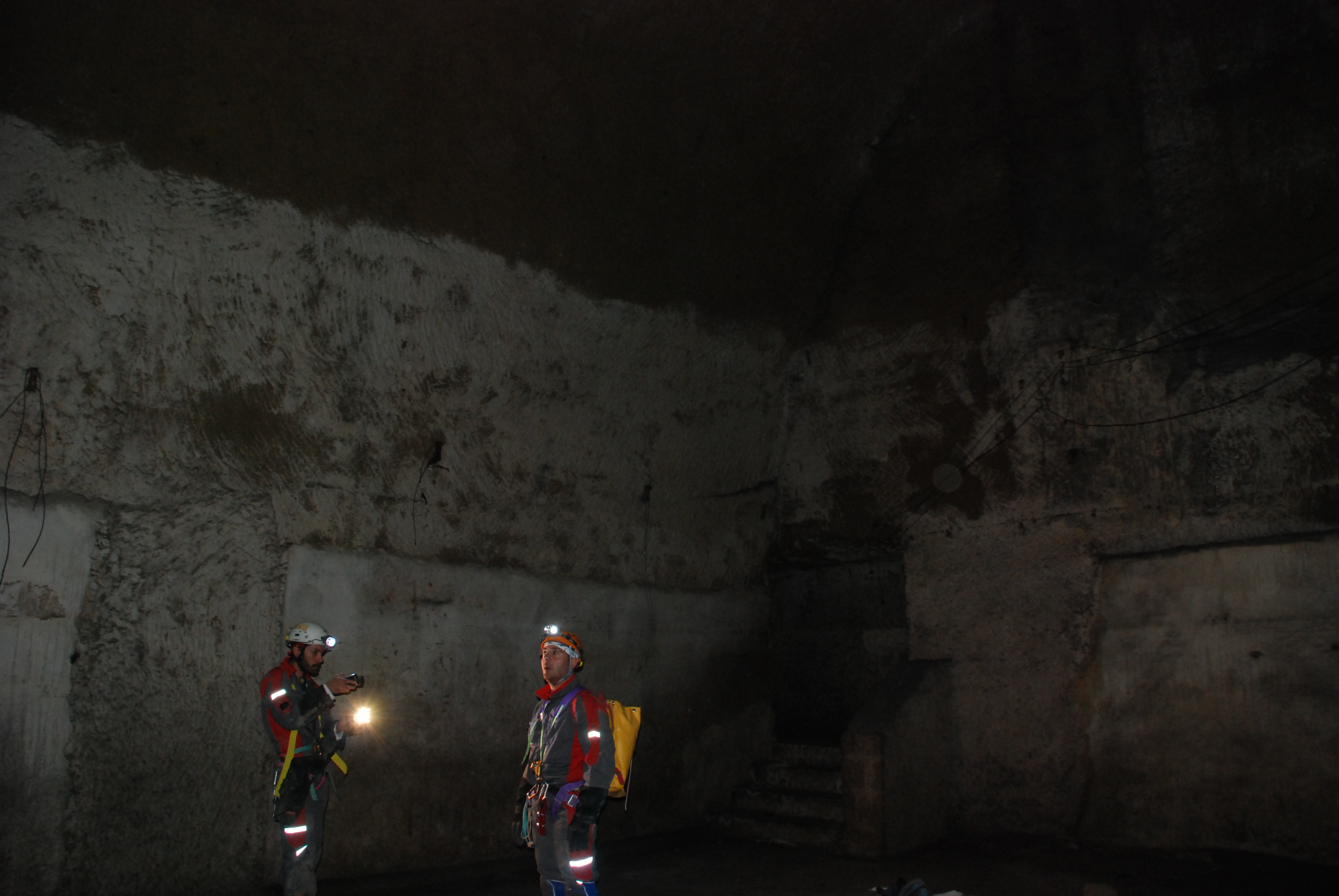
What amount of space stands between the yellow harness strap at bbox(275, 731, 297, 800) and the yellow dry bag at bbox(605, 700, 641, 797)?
1806 millimetres

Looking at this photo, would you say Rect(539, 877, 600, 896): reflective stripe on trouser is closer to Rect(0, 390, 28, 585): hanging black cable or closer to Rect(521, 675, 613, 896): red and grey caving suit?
Rect(521, 675, 613, 896): red and grey caving suit

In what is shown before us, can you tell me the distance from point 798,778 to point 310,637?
15.6ft

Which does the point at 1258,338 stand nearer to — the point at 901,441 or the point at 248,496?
the point at 901,441

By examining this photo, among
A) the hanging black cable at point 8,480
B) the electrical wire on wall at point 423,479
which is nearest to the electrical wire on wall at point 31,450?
the hanging black cable at point 8,480

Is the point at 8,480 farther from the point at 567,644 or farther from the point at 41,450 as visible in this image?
the point at 567,644

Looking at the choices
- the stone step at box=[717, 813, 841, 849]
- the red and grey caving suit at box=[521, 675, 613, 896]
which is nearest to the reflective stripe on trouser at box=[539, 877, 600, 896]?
the red and grey caving suit at box=[521, 675, 613, 896]

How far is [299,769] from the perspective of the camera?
5.34m

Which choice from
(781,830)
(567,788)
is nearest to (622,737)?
(567,788)

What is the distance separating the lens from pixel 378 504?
21.8 ft

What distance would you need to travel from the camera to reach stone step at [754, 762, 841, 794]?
821 centimetres

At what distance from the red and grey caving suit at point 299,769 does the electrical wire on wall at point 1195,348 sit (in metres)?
5.36

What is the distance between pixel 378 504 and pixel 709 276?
3497 millimetres

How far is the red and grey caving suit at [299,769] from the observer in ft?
17.3

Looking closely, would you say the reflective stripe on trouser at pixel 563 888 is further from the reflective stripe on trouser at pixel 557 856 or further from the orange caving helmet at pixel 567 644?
the orange caving helmet at pixel 567 644
